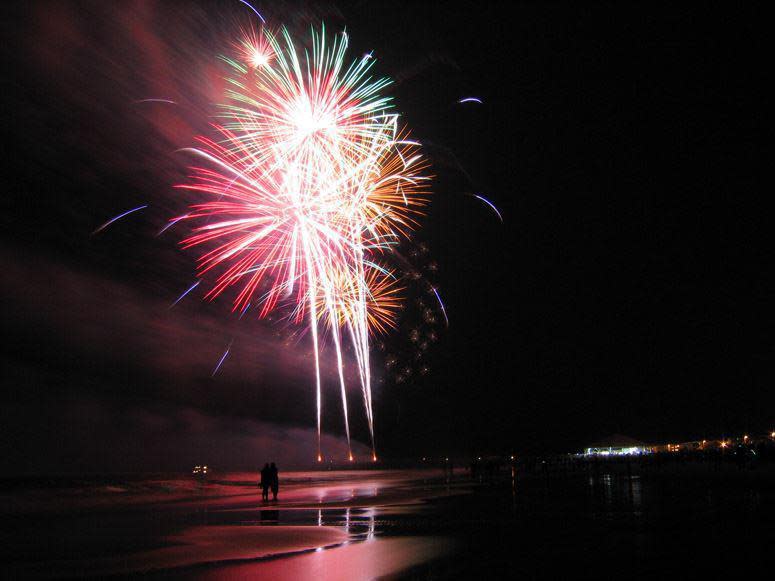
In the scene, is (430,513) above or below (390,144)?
below

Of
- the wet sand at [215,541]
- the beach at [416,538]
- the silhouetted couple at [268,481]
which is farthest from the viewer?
the silhouetted couple at [268,481]

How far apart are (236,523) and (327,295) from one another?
417 inches

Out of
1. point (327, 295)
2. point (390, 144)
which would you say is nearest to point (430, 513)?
point (327, 295)

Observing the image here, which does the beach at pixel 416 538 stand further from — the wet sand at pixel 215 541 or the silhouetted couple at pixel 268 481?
the silhouetted couple at pixel 268 481

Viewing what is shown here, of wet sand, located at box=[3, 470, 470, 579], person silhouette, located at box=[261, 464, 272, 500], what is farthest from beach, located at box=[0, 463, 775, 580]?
person silhouette, located at box=[261, 464, 272, 500]

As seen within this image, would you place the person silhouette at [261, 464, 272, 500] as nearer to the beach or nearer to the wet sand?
the wet sand

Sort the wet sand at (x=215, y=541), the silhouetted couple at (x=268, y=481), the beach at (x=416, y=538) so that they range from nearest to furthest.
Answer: the beach at (x=416, y=538) → the wet sand at (x=215, y=541) → the silhouetted couple at (x=268, y=481)

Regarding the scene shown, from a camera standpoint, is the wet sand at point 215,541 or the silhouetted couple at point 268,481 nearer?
the wet sand at point 215,541

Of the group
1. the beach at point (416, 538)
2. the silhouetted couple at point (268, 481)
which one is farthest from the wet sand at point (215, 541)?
the silhouetted couple at point (268, 481)

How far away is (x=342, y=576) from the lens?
8.20 meters

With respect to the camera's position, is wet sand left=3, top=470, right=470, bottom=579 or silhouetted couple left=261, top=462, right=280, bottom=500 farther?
silhouetted couple left=261, top=462, right=280, bottom=500

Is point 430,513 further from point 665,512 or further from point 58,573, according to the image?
point 58,573

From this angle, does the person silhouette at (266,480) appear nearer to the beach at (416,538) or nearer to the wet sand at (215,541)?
the wet sand at (215,541)

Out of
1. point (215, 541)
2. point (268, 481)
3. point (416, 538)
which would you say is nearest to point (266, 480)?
point (268, 481)
